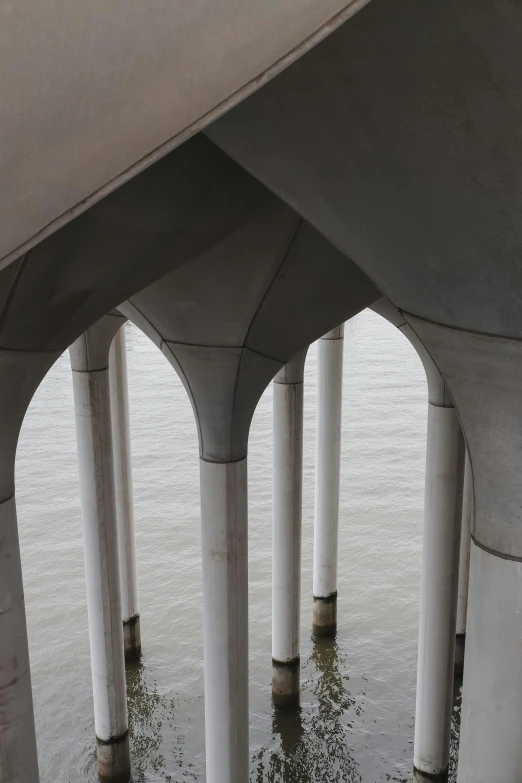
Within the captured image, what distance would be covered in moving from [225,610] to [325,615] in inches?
168

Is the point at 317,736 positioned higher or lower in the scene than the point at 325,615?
lower

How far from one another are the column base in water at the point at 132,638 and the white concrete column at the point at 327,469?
2284 millimetres

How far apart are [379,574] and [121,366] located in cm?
569

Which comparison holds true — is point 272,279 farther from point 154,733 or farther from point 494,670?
point 154,733

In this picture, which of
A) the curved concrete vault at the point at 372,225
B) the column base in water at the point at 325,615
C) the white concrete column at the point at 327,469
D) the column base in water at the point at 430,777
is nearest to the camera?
the curved concrete vault at the point at 372,225

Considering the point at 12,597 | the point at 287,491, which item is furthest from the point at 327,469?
the point at 12,597

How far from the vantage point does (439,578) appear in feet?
25.1

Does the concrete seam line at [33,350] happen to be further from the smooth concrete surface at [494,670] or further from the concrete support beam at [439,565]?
the concrete support beam at [439,565]

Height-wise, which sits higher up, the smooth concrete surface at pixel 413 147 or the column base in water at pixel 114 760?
the smooth concrete surface at pixel 413 147

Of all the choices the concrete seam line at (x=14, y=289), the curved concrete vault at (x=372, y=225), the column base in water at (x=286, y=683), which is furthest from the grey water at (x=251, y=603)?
the concrete seam line at (x=14, y=289)

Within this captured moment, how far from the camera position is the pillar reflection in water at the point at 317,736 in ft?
28.1

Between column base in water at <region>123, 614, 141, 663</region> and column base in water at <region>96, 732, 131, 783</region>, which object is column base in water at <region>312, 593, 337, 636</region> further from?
column base in water at <region>96, 732, 131, 783</region>

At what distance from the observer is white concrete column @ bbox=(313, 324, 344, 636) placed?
1003 cm

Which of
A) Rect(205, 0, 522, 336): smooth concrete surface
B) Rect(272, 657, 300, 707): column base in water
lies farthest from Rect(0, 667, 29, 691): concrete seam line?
Rect(272, 657, 300, 707): column base in water
